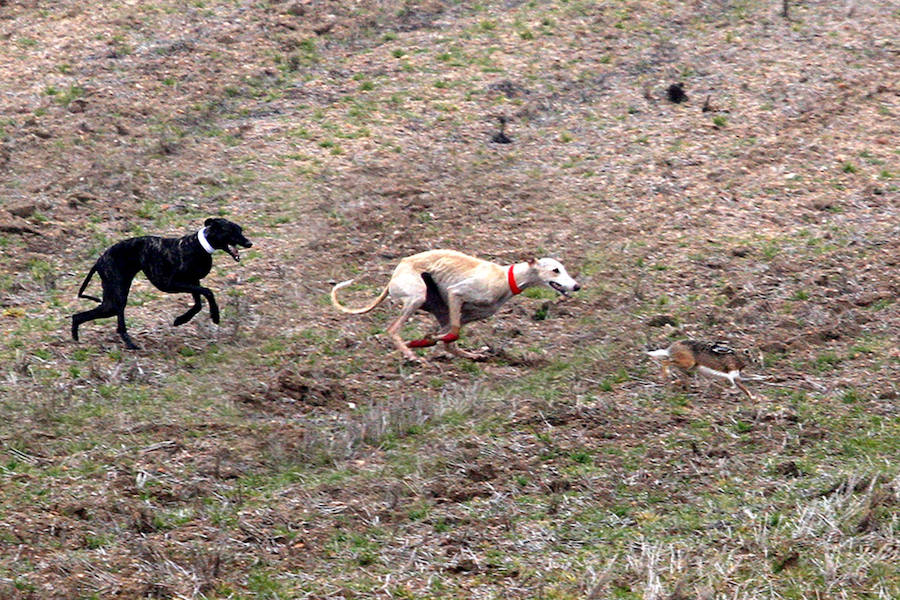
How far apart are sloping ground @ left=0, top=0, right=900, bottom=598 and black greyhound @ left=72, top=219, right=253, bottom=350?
35 centimetres

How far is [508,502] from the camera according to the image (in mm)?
8641

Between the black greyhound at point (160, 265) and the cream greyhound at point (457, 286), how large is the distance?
1254 millimetres

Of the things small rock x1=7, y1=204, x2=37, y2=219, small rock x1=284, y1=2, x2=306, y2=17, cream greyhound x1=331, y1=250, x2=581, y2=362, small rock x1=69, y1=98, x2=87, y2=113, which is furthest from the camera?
small rock x1=284, y1=2, x2=306, y2=17

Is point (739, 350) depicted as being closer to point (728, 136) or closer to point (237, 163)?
point (728, 136)

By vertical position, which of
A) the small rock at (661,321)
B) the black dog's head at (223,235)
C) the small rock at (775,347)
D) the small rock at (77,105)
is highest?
the black dog's head at (223,235)

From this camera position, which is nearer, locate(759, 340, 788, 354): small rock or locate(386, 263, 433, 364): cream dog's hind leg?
locate(759, 340, 788, 354): small rock

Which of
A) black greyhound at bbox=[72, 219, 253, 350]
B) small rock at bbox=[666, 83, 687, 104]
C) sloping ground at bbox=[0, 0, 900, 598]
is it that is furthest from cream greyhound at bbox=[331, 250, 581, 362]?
small rock at bbox=[666, 83, 687, 104]

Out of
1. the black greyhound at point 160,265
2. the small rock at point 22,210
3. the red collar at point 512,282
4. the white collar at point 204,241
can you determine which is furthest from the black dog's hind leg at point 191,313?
the small rock at point 22,210

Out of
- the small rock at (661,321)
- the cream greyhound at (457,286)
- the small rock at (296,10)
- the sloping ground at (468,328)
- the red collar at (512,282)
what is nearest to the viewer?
the sloping ground at (468,328)

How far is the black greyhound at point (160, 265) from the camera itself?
11.6 meters

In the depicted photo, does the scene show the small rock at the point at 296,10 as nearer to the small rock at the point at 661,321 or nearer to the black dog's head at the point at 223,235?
the black dog's head at the point at 223,235

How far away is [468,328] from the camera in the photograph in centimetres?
1253

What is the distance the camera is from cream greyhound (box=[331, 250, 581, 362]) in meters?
11.5

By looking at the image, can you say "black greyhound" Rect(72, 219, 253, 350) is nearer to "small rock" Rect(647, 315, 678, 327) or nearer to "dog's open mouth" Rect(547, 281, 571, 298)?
"dog's open mouth" Rect(547, 281, 571, 298)
